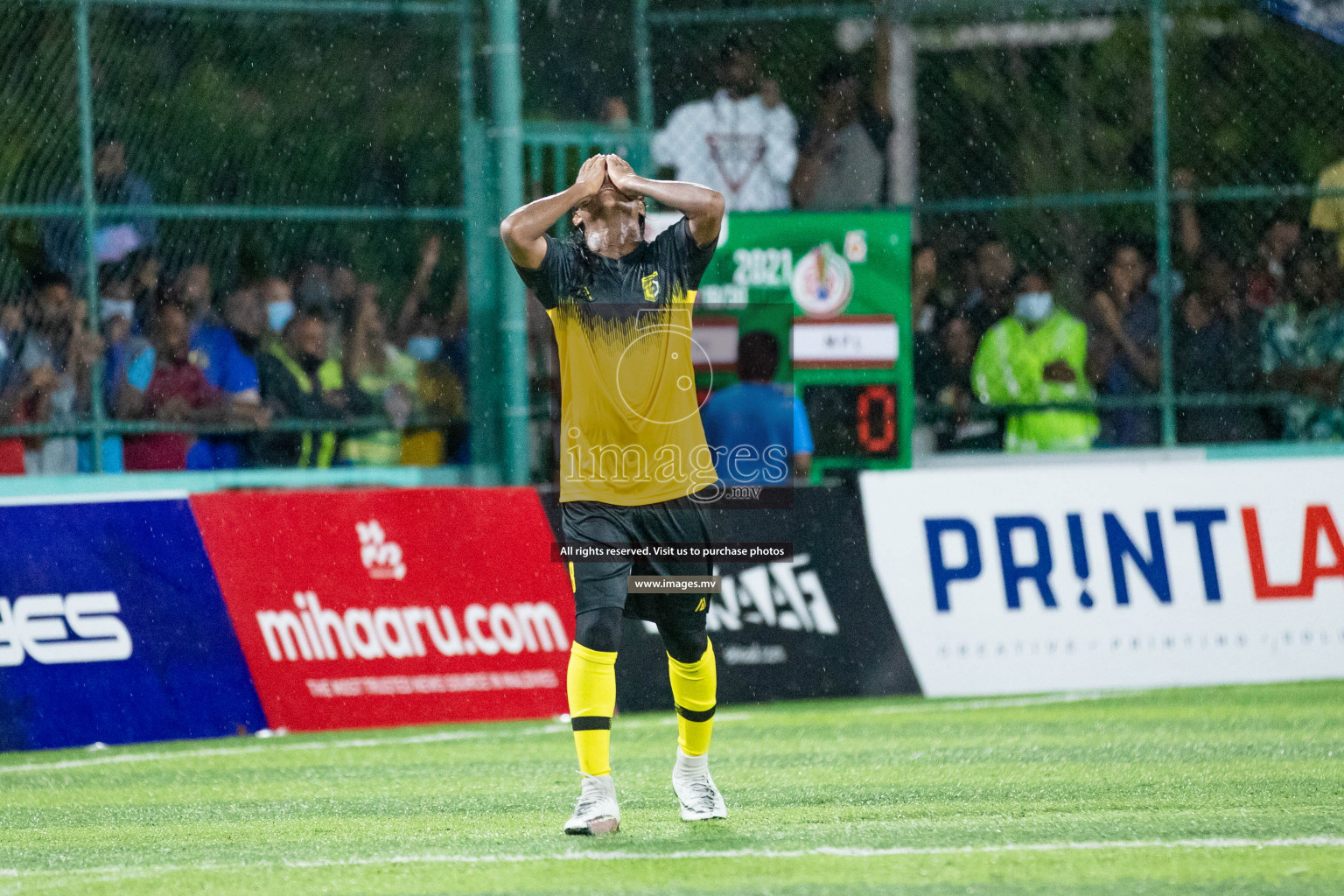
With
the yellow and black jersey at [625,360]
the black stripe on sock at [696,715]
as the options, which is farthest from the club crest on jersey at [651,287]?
the black stripe on sock at [696,715]

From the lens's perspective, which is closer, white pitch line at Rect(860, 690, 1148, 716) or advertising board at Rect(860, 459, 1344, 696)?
white pitch line at Rect(860, 690, 1148, 716)

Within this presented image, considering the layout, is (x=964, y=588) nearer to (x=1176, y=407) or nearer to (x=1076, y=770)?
(x=1176, y=407)

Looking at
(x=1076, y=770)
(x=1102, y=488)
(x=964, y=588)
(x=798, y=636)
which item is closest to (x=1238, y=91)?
(x=1102, y=488)

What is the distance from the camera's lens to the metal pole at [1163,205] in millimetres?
12258

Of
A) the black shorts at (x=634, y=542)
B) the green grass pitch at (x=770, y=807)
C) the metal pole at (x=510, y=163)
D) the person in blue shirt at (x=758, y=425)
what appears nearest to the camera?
the green grass pitch at (x=770, y=807)

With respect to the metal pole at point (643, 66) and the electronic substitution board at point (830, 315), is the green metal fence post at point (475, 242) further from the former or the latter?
the electronic substitution board at point (830, 315)

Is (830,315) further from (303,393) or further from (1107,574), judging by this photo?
(303,393)

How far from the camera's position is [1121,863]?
541 cm

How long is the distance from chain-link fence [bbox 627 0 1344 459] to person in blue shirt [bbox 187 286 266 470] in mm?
2744

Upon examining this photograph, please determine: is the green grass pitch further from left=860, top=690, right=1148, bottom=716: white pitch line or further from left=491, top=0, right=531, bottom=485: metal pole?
left=491, top=0, right=531, bottom=485: metal pole

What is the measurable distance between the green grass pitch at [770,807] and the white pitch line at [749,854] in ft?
0.05

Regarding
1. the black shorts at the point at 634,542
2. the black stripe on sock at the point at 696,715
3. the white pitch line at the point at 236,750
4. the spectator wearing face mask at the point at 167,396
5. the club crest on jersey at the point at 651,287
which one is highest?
the club crest on jersey at the point at 651,287

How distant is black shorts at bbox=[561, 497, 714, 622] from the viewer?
625 centimetres

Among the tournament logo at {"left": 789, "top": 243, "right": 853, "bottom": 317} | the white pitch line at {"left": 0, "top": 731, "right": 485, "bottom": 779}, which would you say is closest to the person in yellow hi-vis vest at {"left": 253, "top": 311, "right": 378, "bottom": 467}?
the white pitch line at {"left": 0, "top": 731, "right": 485, "bottom": 779}
